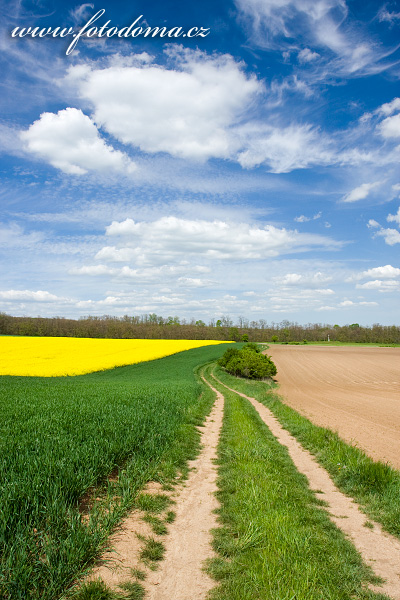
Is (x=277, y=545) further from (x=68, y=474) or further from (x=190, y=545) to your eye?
(x=68, y=474)

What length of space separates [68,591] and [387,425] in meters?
13.1

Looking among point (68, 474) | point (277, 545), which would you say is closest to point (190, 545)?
point (277, 545)

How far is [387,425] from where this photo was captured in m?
13.3

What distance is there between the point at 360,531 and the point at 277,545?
5.76ft

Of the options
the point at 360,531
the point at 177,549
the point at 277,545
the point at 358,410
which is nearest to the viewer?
the point at 277,545

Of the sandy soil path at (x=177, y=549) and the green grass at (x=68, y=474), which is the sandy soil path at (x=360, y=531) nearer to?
the sandy soil path at (x=177, y=549)

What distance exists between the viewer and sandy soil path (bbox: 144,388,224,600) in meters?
3.79

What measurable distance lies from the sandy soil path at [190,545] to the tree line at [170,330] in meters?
79.3

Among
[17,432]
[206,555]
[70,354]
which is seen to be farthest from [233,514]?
[70,354]

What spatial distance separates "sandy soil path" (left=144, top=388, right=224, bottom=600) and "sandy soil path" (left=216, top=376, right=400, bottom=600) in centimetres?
200

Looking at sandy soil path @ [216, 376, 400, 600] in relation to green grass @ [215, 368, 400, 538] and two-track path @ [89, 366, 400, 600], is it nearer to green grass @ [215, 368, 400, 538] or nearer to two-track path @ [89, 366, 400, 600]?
two-track path @ [89, 366, 400, 600]

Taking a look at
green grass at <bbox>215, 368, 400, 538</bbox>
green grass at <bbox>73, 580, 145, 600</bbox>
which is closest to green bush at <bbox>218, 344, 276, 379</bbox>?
green grass at <bbox>215, 368, 400, 538</bbox>

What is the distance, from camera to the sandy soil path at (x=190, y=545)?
3793 mm

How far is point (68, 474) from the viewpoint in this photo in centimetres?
517
